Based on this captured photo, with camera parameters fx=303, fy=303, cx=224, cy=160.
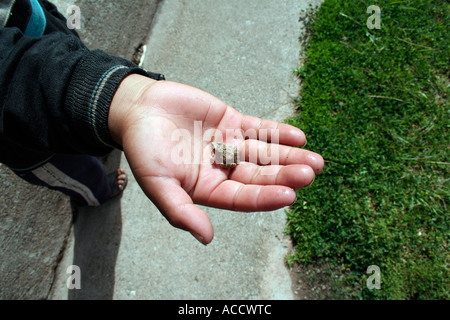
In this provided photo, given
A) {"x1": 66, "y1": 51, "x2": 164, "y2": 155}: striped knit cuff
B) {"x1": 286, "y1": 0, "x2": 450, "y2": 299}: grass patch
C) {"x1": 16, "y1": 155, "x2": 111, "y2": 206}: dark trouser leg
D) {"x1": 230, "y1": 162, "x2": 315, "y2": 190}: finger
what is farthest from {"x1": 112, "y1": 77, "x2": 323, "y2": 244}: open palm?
{"x1": 286, "y1": 0, "x2": 450, "y2": 299}: grass patch

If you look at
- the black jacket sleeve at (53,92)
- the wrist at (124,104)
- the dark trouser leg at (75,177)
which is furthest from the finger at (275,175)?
the dark trouser leg at (75,177)

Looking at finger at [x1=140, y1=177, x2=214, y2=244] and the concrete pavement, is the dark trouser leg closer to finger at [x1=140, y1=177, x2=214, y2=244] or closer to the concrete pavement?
the concrete pavement

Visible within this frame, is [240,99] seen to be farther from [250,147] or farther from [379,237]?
[379,237]

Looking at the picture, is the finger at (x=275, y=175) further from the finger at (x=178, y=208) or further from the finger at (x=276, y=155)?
the finger at (x=178, y=208)

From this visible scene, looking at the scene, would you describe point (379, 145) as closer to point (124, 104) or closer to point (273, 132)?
point (273, 132)

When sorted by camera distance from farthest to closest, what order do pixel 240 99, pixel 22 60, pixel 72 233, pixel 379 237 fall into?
pixel 240 99 → pixel 72 233 → pixel 379 237 → pixel 22 60

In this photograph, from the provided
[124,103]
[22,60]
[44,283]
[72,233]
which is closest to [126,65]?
[124,103]

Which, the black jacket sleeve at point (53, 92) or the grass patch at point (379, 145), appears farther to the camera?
the grass patch at point (379, 145)
